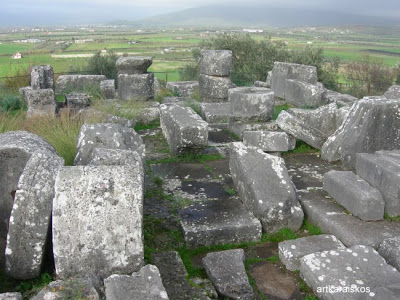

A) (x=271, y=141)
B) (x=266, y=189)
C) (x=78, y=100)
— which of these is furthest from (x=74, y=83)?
(x=266, y=189)

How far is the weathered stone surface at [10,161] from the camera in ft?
13.3

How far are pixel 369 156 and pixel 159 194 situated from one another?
299 centimetres

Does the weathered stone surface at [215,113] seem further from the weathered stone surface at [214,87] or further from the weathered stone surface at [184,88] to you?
the weathered stone surface at [184,88]

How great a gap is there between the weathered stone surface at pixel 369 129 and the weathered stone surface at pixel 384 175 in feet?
3.29

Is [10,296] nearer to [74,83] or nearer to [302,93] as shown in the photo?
[302,93]

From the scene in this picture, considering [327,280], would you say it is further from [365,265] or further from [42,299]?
[42,299]

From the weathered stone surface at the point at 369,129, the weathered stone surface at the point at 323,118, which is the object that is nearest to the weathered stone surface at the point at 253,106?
the weathered stone surface at the point at 323,118

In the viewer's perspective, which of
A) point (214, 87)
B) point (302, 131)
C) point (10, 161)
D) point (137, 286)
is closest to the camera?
point (137, 286)

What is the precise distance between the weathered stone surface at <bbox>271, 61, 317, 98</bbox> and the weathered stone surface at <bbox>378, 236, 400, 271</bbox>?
30.7 ft

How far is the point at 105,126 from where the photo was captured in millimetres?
5617

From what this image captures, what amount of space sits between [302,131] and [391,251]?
152 inches

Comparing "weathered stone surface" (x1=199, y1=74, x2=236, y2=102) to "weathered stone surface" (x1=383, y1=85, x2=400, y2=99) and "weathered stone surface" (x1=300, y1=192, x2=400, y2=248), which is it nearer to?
"weathered stone surface" (x1=383, y1=85, x2=400, y2=99)

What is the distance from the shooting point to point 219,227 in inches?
183

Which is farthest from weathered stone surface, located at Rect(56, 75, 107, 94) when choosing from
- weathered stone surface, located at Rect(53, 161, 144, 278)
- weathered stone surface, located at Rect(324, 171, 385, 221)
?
weathered stone surface, located at Rect(53, 161, 144, 278)
